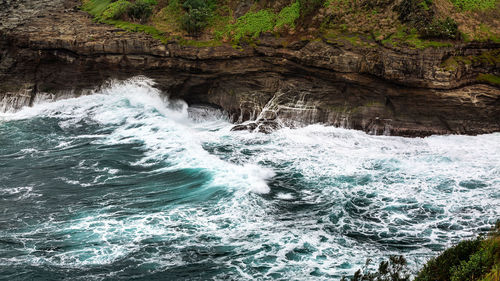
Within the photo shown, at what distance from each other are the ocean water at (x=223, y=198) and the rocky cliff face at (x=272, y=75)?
4.04 ft

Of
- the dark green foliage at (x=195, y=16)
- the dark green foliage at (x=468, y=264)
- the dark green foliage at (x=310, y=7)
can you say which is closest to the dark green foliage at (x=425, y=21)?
the dark green foliage at (x=310, y=7)

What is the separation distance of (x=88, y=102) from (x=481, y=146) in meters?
21.7

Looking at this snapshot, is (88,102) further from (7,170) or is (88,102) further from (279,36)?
(279,36)

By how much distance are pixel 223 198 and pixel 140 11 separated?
698 inches

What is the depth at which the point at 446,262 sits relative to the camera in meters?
11.6

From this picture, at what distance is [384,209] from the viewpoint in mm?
18188

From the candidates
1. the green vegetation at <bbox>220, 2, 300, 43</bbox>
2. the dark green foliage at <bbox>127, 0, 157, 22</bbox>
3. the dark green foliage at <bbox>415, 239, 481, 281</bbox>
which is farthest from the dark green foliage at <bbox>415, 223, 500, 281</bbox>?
the dark green foliage at <bbox>127, 0, 157, 22</bbox>

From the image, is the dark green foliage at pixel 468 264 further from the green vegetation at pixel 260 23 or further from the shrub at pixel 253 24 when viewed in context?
the shrub at pixel 253 24

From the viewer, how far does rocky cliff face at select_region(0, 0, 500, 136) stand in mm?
24094

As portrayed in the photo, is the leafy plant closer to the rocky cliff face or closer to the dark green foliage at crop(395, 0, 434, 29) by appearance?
the rocky cliff face

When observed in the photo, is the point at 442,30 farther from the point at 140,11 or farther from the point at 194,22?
the point at 140,11

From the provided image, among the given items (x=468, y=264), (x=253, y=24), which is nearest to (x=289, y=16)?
(x=253, y=24)

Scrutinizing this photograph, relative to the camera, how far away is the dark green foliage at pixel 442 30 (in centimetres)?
2495

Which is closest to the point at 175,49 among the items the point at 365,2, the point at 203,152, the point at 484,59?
the point at 203,152
